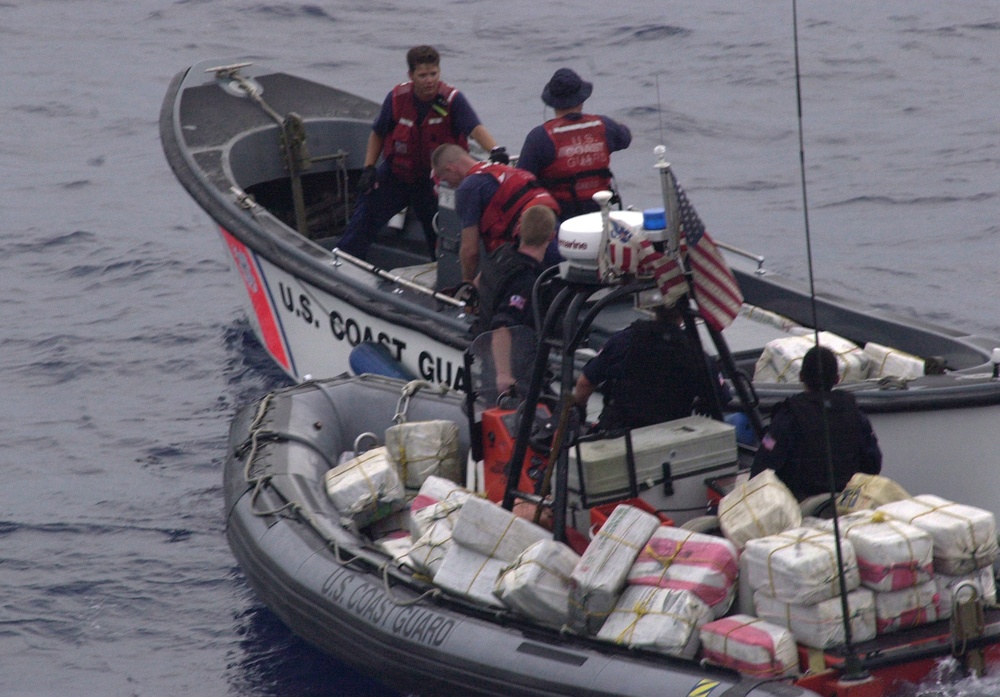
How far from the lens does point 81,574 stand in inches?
311

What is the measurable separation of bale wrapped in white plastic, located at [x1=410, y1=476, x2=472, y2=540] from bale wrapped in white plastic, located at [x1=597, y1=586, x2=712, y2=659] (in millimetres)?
1119

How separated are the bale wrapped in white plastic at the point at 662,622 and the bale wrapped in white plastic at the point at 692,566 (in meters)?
0.03

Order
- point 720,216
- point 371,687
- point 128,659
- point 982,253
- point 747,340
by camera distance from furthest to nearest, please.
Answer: point 720,216 < point 982,253 < point 747,340 < point 128,659 < point 371,687

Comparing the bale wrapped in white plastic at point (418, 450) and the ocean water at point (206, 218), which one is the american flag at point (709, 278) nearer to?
the ocean water at point (206, 218)

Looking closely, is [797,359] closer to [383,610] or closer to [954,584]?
[954,584]

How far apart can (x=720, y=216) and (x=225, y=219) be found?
232 inches

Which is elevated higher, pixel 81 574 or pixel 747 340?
pixel 747 340

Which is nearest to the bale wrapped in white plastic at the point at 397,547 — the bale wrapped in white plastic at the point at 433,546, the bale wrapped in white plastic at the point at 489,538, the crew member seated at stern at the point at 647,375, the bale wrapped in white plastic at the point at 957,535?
the bale wrapped in white plastic at the point at 433,546

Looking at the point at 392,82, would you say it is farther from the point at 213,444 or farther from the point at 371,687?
the point at 371,687

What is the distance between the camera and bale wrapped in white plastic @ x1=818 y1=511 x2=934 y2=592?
505cm

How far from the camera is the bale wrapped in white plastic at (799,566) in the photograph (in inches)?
195

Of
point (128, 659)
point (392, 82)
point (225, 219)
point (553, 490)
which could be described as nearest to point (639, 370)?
point (553, 490)

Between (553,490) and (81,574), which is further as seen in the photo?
(81,574)

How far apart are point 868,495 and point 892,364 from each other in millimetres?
1727
